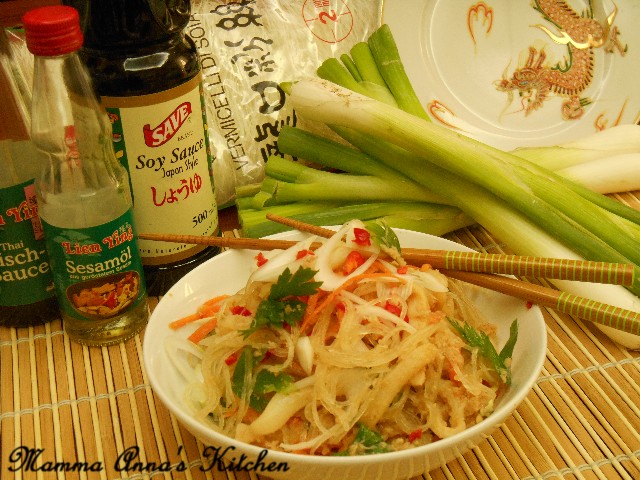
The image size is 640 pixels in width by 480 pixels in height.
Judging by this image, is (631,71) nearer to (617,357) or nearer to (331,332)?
(617,357)

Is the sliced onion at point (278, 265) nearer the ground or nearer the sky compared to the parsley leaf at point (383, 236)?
nearer the ground

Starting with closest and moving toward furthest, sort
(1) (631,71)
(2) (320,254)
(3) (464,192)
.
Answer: (2) (320,254), (3) (464,192), (1) (631,71)

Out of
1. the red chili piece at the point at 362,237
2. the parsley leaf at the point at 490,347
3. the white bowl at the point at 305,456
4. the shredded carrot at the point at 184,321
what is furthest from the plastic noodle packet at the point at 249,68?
the parsley leaf at the point at 490,347

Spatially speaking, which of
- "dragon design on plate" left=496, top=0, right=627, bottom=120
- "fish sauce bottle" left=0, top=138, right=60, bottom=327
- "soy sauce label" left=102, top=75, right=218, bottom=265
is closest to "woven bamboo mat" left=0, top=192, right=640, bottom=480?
"fish sauce bottle" left=0, top=138, right=60, bottom=327

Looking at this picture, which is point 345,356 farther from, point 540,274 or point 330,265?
point 540,274

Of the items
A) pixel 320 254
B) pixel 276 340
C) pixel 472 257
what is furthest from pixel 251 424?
Answer: pixel 472 257

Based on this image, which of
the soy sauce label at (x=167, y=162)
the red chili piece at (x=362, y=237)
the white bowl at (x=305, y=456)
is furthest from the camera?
the soy sauce label at (x=167, y=162)

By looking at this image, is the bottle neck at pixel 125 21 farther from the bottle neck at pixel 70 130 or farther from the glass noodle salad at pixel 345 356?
the glass noodle salad at pixel 345 356
